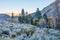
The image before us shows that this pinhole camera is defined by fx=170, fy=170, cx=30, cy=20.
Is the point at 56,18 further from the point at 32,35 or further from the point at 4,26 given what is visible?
the point at 4,26

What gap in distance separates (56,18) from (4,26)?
5.54 feet

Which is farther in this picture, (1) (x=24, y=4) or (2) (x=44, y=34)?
(1) (x=24, y=4)

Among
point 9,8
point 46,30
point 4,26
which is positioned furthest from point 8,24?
point 46,30

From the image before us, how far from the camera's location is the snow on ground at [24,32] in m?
5.19

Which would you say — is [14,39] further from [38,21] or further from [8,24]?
[38,21]

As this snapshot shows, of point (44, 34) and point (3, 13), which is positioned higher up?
point (3, 13)

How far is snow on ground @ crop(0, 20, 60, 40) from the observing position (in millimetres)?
5191

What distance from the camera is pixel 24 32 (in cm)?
534

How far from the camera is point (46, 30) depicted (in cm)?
530

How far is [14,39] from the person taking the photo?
515 centimetres

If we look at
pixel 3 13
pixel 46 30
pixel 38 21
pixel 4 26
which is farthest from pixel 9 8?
pixel 46 30

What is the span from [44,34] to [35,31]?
0.31 m

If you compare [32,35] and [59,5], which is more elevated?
[59,5]

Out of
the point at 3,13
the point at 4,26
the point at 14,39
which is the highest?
the point at 3,13
